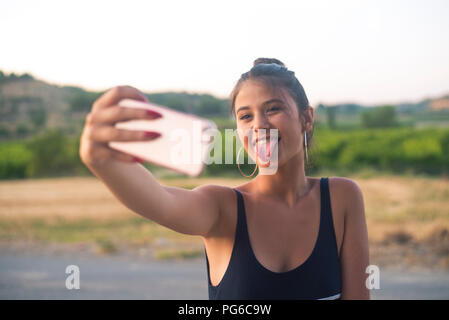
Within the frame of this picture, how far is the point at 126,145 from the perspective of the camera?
0.76 metres

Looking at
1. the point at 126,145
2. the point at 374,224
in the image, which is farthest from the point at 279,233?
the point at 374,224

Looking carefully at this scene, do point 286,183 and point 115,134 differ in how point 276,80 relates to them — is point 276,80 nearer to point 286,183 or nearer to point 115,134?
point 286,183

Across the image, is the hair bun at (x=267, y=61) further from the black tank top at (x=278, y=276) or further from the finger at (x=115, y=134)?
the finger at (x=115, y=134)

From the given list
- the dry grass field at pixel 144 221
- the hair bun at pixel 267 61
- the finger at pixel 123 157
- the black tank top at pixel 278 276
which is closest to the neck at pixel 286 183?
the black tank top at pixel 278 276

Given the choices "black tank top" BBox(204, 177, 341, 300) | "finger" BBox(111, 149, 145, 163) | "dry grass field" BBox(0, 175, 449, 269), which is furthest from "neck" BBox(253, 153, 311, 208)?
"dry grass field" BBox(0, 175, 449, 269)

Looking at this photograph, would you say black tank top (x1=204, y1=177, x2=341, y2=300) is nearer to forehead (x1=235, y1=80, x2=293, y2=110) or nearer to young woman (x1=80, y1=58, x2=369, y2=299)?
young woman (x1=80, y1=58, x2=369, y2=299)

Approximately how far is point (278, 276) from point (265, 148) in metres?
0.35

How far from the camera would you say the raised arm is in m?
0.75

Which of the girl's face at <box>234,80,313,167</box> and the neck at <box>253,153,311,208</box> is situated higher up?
the girl's face at <box>234,80,313,167</box>

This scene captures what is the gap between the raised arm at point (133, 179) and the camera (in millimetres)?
750

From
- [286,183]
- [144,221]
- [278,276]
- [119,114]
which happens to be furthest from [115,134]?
[144,221]

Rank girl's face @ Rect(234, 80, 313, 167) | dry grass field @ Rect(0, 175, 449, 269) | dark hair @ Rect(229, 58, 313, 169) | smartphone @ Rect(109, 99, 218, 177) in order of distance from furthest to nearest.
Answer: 1. dry grass field @ Rect(0, 175, 449, 269)
2. dark hair @ Rect(229, 58, 313, 169)
3. girl's face @ Rect(234, 80, 313, 167)
4. smartphone @ Rect(109, 99, 218, 177)

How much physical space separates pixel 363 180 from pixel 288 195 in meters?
15.8

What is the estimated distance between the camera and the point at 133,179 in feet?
2.97
